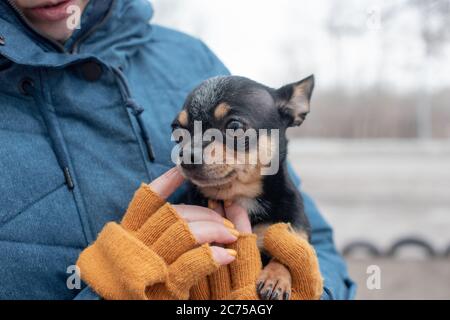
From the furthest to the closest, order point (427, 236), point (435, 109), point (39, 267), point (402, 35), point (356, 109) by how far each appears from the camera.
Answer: point (427, 236) < point (435, 109) < point (402, 35) < point (356, 109) < point (39, 267)

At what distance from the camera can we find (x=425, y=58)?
1.15 m

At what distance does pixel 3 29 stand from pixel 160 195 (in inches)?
17.3

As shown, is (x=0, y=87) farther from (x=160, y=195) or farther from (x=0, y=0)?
(x=160, y=195)

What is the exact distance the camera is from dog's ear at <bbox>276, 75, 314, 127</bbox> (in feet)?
3.27

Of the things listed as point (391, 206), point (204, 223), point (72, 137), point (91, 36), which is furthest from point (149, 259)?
point (391, 206)

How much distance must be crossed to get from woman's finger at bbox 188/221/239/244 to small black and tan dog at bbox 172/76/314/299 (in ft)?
0.30

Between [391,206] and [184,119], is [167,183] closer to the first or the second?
[184,119]

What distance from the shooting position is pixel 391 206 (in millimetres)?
3102

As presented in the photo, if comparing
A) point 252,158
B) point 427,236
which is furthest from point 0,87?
point 427,236

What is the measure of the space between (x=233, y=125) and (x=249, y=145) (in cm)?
5

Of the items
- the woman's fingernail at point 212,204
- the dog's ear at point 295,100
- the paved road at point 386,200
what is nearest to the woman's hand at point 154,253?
the woman's fingernail at point 212,204

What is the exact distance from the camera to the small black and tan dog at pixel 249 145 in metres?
0.97

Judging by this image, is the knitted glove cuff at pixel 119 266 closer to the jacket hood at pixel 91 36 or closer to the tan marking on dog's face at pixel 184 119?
the tan marking on dog's face at pixel 184 119

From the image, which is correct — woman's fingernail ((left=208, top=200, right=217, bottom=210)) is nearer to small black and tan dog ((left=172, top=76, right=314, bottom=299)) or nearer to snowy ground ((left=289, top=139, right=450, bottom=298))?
small black and tan dog ((left=172, top=76, right=314, bottom=299))
